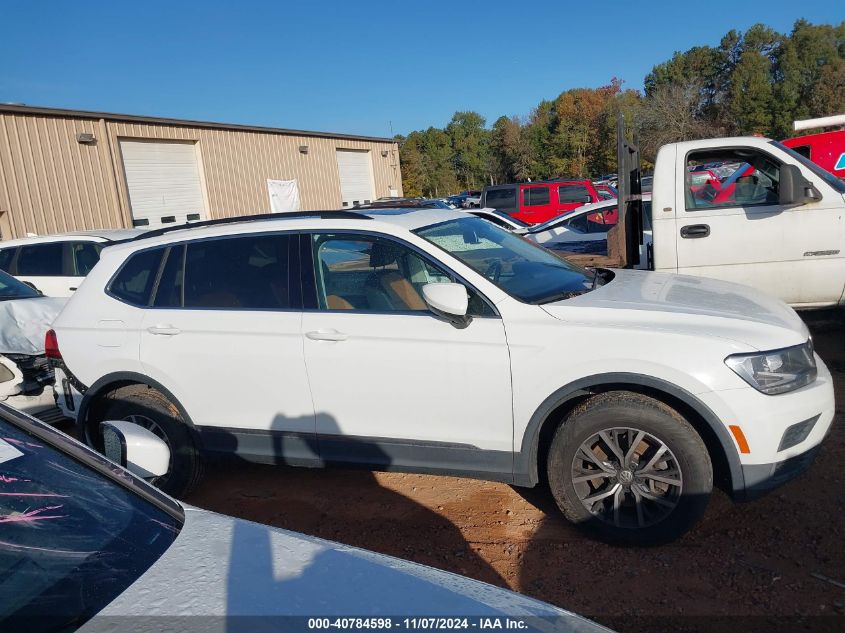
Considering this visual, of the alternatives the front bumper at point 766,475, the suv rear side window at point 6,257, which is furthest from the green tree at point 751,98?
the front bumper at point 766,475

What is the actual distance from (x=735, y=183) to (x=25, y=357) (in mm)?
6339

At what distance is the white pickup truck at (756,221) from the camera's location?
5488 millimetres

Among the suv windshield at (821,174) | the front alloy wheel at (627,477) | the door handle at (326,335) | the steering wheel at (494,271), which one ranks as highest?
the suv windshield at (821,174)

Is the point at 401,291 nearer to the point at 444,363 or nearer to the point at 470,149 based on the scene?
the point at 444,363

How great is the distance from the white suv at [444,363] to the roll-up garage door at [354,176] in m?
24.3

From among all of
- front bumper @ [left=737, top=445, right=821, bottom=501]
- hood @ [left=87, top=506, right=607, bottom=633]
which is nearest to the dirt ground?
front bumper @ [left=737, top=445, right=821, bottom=501]

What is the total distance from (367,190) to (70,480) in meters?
29.2

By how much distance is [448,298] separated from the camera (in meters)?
3.28

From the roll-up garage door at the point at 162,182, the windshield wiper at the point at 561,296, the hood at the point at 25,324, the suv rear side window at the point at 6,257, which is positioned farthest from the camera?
the roll-up garage door at the point at 162,182

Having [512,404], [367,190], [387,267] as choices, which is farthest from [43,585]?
[367,190]

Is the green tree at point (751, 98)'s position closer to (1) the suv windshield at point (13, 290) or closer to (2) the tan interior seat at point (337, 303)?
(1) the suv windshield at point (13, 290)

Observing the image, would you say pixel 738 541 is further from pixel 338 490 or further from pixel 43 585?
pixel 43 585

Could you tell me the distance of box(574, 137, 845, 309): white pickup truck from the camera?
5.49 meters

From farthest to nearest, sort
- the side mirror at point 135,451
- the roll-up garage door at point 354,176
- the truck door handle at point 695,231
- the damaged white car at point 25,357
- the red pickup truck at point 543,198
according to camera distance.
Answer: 1. the roll-up garage door at point 354,176
2. the red pickup truck at point 543,198
3. the truck door handle at point 695,231
4. the damaged white car at point 25,357
5. the side mirror at point 135,451
